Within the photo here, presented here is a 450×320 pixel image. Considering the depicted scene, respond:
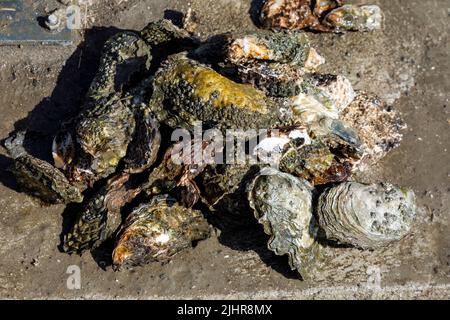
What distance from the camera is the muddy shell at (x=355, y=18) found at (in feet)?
26.8

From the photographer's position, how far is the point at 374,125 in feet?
25.4

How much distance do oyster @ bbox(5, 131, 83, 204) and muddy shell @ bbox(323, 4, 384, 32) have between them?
3.41 metres

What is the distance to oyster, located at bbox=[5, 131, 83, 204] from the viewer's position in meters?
7.26

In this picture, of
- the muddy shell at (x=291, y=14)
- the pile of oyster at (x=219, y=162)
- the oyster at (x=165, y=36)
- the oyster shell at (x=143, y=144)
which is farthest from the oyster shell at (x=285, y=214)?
the muddy shell at (x=291, y=14)

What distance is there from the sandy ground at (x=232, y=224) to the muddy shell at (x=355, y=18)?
136 mm

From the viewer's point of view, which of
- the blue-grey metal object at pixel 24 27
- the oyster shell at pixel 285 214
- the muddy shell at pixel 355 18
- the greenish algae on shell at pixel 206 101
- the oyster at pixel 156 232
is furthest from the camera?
the blue-grey metal object at pixel 24 27

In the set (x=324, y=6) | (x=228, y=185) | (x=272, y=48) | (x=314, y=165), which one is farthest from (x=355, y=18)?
(x=228, y=185)

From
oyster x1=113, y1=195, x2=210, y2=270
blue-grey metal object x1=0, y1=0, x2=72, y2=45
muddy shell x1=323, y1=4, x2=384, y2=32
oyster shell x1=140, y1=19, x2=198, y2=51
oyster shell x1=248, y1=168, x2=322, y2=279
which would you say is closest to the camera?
oyster shell x1=248, y1=168, x2=322, y2=279

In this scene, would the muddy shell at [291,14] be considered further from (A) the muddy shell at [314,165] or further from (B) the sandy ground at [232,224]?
(A) the muddy shell at [314,165]

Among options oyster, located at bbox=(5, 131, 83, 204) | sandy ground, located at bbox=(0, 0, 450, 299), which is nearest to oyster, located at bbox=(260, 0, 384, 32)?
sandy ground, located at bbox=(0, 0, 450, 299)

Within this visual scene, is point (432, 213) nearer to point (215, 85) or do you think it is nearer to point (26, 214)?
point (215, 85)

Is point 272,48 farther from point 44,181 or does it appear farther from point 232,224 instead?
point 44,181

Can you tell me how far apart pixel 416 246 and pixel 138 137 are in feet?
10.1

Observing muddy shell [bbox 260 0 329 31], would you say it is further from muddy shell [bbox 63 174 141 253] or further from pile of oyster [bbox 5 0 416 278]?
muddy shell [bbox 63 174 141 253]
